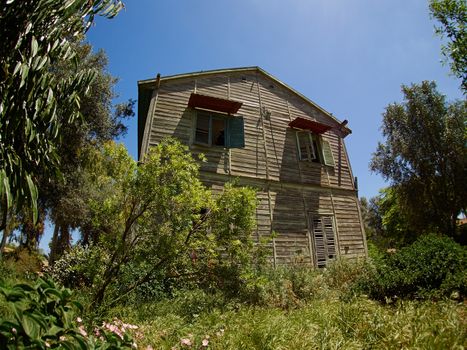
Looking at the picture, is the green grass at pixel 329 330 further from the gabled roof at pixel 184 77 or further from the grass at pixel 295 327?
the gabled roof at pixel 184 77

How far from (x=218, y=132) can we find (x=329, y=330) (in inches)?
436

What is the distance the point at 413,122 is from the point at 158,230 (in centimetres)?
2122

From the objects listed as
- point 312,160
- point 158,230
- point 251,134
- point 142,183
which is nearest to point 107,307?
point 158,230

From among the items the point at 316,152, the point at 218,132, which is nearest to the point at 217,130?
the point at 218,132

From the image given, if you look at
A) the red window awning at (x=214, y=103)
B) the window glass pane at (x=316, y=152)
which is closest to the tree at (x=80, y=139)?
the red window awning at (x=214, y=103)

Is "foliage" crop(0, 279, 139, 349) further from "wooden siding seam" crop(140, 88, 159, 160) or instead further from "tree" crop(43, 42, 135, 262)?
"tree" crop(43, 42, 135, 262)

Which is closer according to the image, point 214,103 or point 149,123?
point 149,123

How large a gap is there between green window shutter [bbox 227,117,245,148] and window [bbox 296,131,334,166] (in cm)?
342

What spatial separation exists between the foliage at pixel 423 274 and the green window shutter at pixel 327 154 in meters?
8.05

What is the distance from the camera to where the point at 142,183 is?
6535 millimetres

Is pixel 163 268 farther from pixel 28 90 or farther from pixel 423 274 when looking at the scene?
pixel 423 274

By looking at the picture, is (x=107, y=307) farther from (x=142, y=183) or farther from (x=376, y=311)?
(x=376, y=311)

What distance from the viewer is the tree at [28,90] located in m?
3.44

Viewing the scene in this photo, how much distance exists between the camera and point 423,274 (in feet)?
23.3
